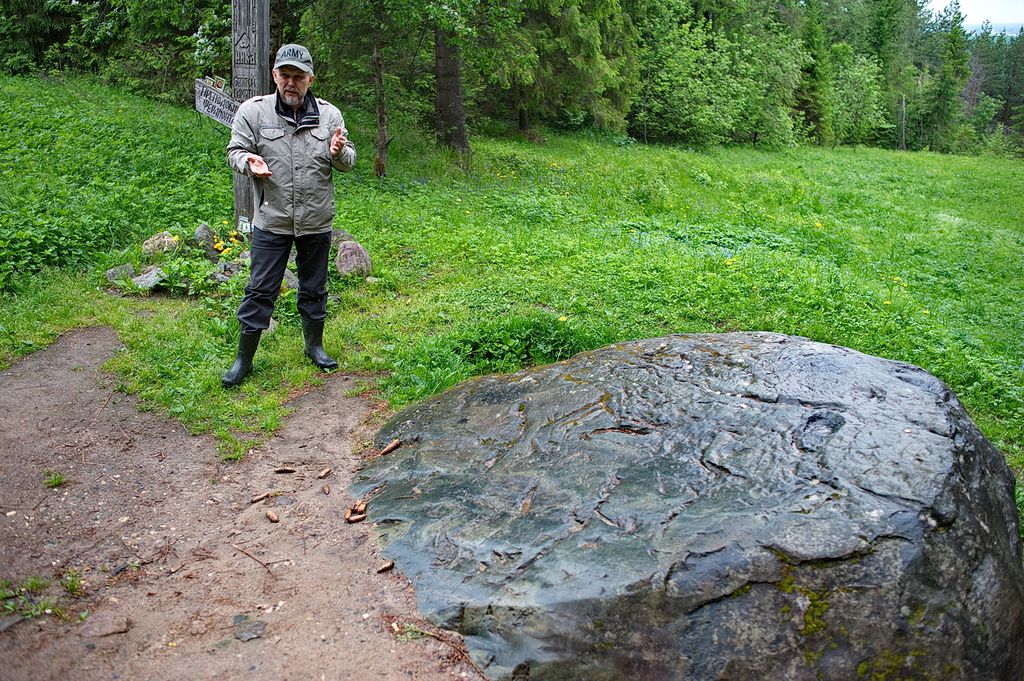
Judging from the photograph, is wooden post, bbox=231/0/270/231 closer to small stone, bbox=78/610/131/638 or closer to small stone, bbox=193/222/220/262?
small stone, bbox=193/222/220/262

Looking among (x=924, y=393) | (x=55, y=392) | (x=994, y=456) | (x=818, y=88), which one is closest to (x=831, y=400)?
(x=924, y=393)

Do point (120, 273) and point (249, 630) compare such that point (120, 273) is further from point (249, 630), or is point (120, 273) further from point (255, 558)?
point (249, 630)

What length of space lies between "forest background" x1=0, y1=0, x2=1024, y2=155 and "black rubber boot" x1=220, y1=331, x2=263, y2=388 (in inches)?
216

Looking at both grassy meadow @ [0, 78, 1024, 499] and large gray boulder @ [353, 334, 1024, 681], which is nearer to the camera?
large gray boulder @ [353, 334, 1024, 681]

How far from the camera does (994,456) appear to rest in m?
3.79

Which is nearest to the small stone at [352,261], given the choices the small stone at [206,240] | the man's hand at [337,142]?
the small stone at [206,240]

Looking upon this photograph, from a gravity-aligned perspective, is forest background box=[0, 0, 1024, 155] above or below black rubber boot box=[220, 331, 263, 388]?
above

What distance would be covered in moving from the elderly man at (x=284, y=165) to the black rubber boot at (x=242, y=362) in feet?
0.03

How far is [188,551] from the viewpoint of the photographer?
3982 millimetres

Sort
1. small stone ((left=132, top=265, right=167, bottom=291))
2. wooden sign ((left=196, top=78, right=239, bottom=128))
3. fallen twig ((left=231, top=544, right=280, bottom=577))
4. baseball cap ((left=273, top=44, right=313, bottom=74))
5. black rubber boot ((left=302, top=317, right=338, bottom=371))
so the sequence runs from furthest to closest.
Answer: small stone ((left=132, top=265, right=167, bottom=291)) → wooden sign ((left=196, top=78, right=239, bottom=128)) → black rubber boot ((left=302, top=317, right=338, bottom=371)) → baseball cap ((left=273, top=44, right=313, bottom=74)) → fallen twig ((left=231, top=544, right=280, bottom=577))

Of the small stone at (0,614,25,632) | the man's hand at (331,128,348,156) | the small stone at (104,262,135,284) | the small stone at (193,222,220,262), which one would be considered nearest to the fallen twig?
the small stone at (0,614,25,632)

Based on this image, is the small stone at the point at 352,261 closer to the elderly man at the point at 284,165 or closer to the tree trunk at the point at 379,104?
the elderly man at the point at 284,165

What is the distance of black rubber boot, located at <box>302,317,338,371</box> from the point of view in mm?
6121

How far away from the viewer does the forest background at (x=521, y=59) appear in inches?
460
